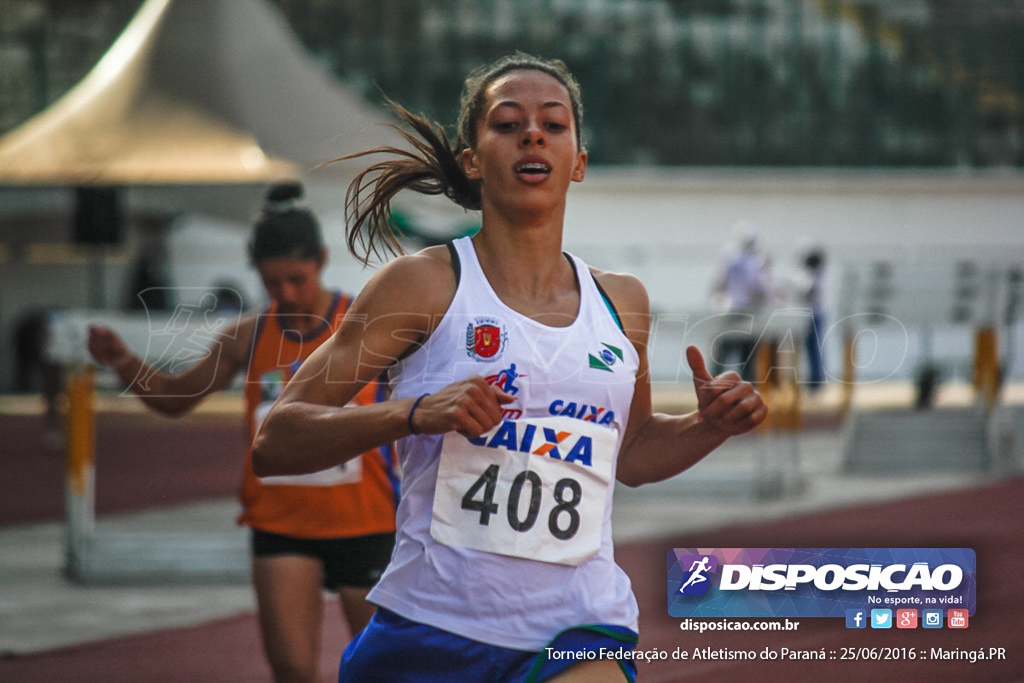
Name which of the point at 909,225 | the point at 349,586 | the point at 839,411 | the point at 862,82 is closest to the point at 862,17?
the point at 862,82

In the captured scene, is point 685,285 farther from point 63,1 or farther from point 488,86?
point 488,86

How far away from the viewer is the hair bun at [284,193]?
4.69m

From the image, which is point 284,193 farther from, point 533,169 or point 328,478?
point 533,169

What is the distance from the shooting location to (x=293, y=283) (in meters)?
4.34

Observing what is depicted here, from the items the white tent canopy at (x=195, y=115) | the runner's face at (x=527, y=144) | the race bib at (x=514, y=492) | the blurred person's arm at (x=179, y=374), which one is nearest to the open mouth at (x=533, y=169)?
the runner's face at (x=527, y=144)

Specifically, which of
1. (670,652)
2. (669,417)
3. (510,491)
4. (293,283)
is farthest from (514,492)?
(293,283)

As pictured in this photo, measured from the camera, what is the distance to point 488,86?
2.78 metres

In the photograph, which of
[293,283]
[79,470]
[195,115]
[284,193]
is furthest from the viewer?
[195,115]

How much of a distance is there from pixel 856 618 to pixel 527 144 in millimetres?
1495

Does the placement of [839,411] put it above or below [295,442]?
below

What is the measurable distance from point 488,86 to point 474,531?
35.0 inches

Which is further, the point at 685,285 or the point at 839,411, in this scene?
the point at 685,285

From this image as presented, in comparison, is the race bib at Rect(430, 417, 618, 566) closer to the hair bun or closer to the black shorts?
the black shorts

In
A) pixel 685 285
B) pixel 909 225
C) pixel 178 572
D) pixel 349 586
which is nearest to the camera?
pixel 349 586
